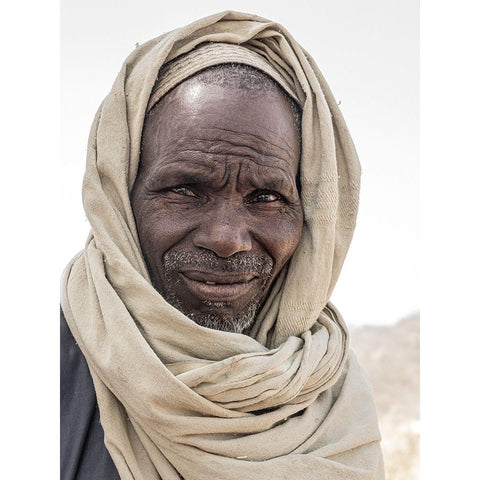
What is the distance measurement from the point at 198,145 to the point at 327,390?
0.67 m

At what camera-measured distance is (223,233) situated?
179 cm

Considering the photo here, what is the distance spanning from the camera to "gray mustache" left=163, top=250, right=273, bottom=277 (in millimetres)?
1821

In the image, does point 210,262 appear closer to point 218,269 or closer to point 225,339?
point 218,269

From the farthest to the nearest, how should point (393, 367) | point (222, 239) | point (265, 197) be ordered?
point (393, 367)
point (265, 197)
point (222, 239)

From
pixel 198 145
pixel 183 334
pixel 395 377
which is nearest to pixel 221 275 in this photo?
pixel 183 334

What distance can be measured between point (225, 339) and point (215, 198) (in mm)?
313

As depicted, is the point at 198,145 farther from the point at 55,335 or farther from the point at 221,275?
the point at 55,335

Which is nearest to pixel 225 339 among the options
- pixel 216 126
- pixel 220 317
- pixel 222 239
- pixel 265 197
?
pixel 220 317

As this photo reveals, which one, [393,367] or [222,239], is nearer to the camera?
[222,239]

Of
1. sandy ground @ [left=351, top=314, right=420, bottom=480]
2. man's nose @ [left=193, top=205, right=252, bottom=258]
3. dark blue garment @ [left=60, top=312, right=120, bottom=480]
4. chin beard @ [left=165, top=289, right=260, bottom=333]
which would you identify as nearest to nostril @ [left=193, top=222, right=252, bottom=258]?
man's nose @ [left=193, top=205, right=252, bottom=258]

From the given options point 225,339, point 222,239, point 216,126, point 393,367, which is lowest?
point 393,367

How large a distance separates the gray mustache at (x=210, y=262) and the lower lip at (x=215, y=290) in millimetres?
35

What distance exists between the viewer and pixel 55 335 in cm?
182

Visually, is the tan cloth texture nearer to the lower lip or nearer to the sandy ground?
the lower lip
